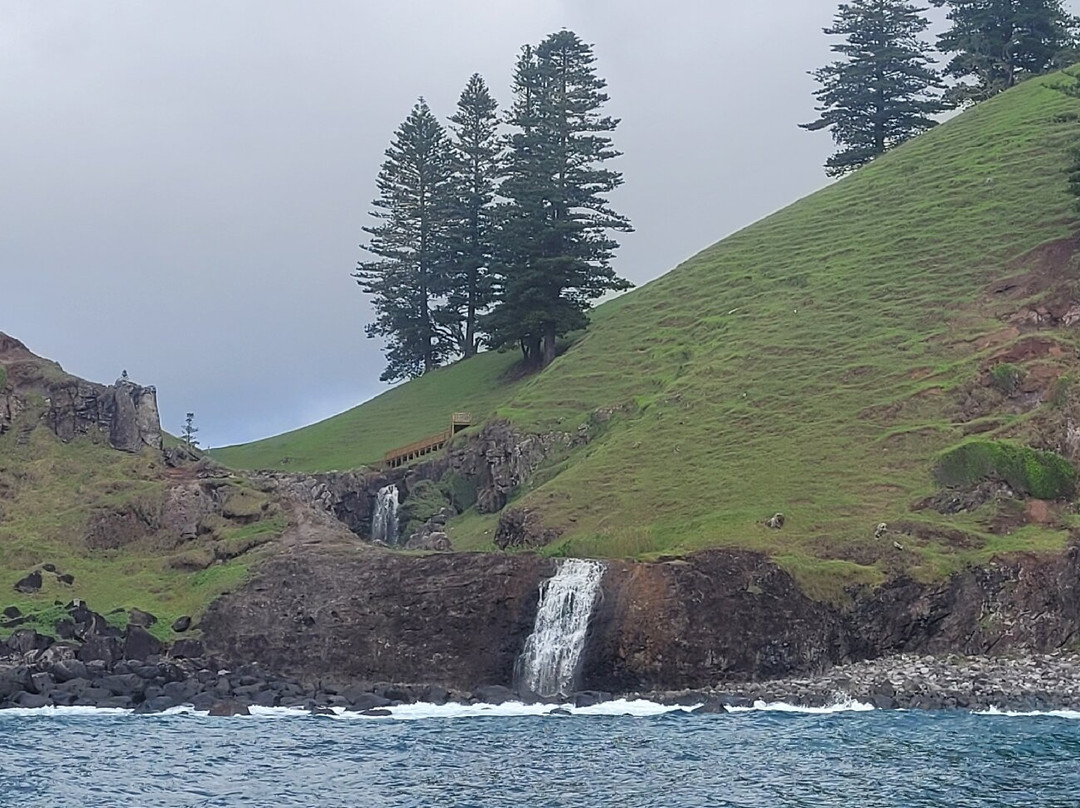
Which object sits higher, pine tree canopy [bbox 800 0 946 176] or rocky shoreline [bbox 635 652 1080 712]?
pine tree canopy [bbox 800 0 946 176]

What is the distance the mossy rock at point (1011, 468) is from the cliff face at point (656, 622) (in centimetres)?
641

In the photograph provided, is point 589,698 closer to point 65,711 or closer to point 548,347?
point 65,711

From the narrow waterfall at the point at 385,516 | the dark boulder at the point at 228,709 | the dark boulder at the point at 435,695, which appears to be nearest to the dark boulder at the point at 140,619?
the dark boulder at the point at 228,709

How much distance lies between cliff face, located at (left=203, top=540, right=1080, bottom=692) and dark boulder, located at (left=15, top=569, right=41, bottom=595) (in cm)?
703

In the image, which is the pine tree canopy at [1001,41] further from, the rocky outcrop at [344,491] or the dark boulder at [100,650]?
the dark boulder at [100,650]

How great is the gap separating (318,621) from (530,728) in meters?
14.9

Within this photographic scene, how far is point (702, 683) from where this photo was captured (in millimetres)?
49531

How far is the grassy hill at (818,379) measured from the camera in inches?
2377

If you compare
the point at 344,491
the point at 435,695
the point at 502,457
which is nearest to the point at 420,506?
the point at 502,457

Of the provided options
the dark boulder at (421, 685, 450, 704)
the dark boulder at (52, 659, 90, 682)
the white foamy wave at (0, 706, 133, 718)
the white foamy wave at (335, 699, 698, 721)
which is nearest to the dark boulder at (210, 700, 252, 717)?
the white foamy wave at (0, 706, 133, 718)

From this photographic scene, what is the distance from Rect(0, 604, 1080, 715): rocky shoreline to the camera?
44312mm

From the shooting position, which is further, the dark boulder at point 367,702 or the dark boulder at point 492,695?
the dark boulder at point 492,695

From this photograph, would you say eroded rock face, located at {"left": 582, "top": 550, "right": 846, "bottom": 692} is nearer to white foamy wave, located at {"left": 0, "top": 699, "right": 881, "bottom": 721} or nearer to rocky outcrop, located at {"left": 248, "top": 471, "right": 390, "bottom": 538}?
white foamy wave, located at {"left": 0, "top": 699, "right": 881, "bottom": 721}

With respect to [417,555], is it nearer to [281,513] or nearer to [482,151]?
[281,513]
